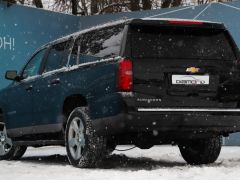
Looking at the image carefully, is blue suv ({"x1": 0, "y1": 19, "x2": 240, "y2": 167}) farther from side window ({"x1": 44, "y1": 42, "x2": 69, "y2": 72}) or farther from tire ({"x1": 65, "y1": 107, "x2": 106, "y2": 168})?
side window ({"x1": 44, "y1": 42, "x2": 69, "y2": 72})

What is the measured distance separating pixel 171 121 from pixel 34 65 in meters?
3.17

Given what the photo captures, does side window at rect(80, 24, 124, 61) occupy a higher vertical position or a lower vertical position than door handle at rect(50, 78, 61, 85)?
higher

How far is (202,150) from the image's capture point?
8930mm

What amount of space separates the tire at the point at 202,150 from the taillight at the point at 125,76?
2092 millimetres

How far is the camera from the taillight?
7184mm

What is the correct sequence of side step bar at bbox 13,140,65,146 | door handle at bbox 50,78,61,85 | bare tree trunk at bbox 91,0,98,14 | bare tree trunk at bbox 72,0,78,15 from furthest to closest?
bare tree trunk at bbox 91,0,98,14, bare tree trunk at bbox 72,0,78,15, side step bar at bbox 13,140,65,146, door handle at bbox 50,78,61,85

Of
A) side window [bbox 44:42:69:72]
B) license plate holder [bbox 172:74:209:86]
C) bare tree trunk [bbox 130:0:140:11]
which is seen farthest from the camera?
bare tree trunk [bbox 130:0:140:11]

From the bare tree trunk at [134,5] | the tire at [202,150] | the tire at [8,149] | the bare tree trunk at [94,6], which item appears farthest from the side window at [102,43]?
the bare tree trunk at [134,5]

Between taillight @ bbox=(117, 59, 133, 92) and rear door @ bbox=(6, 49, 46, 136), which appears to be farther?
rear door @ bbox=(6, 49, 46, 136)

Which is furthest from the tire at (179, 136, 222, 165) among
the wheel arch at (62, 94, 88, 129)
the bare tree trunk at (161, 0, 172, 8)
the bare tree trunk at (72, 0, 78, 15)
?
the bare tree trunk at (161, 0, 172, 8)

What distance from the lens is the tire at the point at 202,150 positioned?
8.80m

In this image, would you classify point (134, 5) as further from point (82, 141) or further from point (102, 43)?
point (82, 141)

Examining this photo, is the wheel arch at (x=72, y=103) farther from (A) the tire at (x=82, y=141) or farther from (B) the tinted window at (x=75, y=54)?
(B) the tinted window at (x=75, y=54)

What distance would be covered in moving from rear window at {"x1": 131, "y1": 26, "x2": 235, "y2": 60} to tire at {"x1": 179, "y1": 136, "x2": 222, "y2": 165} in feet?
4.64
